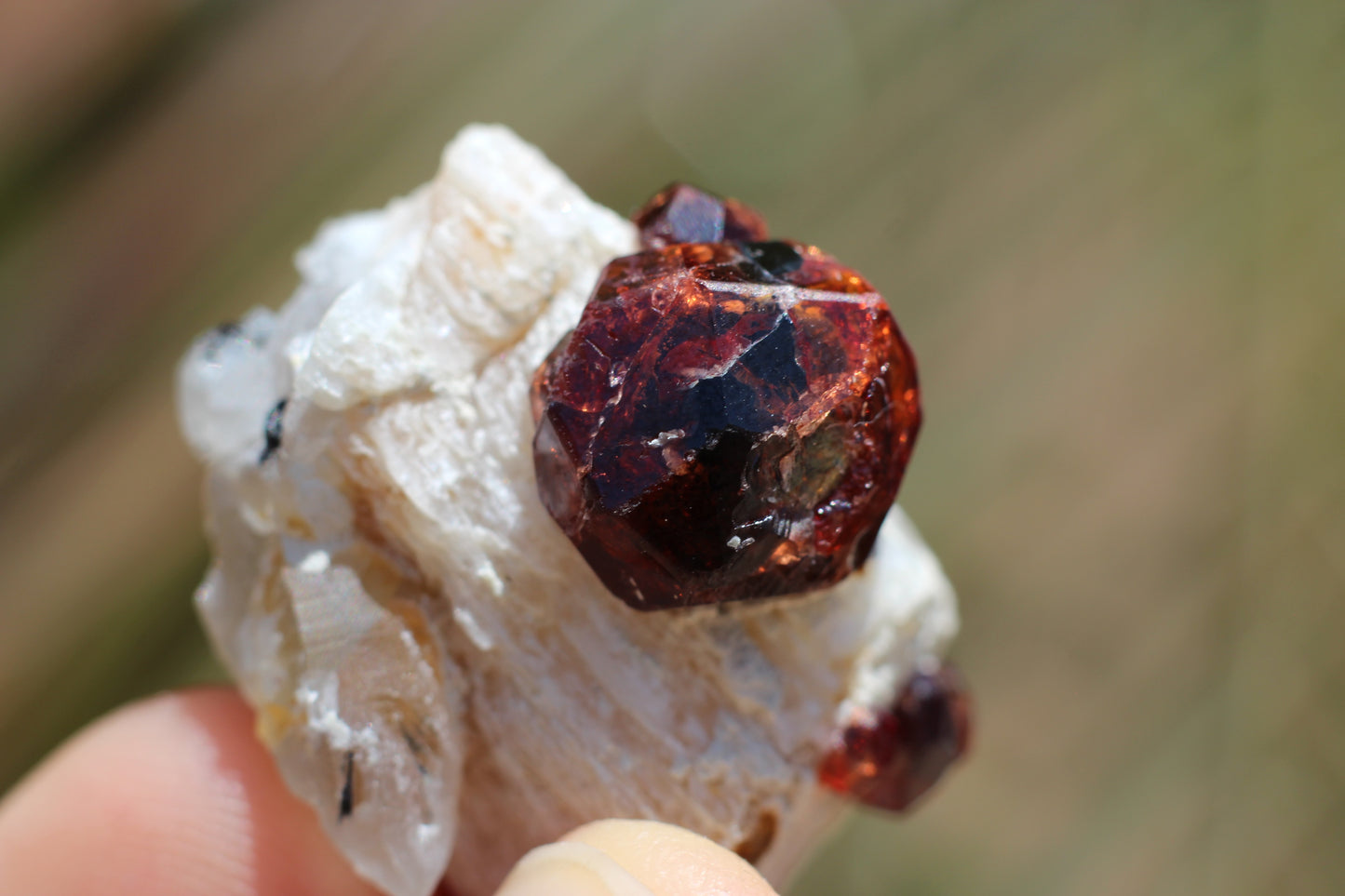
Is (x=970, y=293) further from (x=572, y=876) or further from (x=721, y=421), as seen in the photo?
(x=572, y=876)

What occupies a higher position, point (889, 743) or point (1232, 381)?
point (889, 743)

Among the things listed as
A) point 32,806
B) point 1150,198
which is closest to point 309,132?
point 32,806

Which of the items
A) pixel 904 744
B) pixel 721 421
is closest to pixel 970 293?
pixel 904 744

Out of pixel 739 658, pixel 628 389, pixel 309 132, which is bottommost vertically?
pixel 739 658

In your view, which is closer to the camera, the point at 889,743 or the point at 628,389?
the point at 628,389

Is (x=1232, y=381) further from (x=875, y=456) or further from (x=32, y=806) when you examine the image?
(x=32, y=806)
